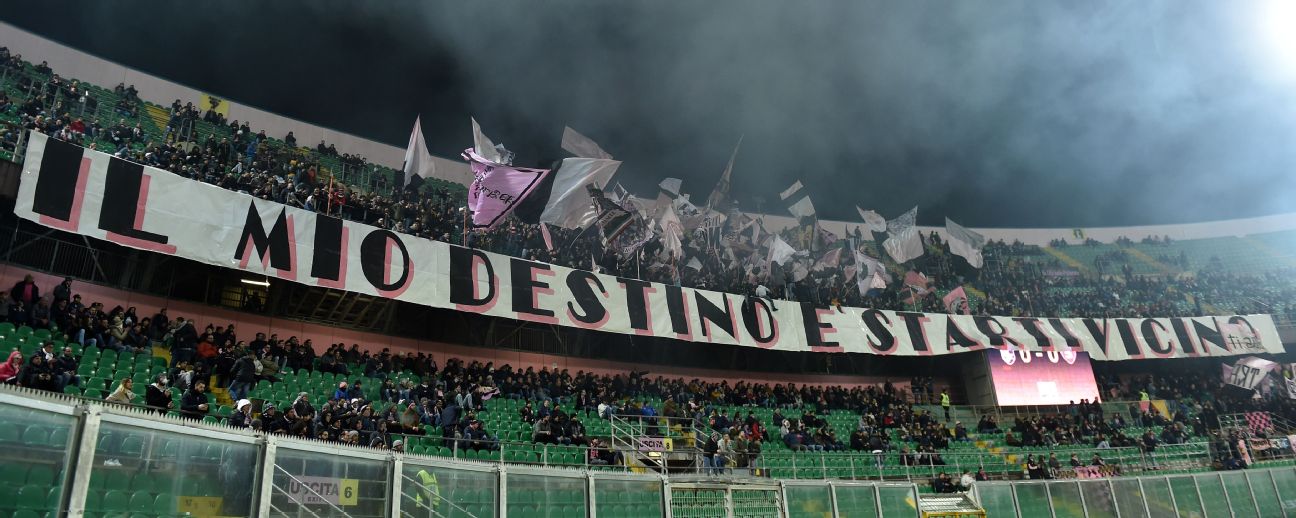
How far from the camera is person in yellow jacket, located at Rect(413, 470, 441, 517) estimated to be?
1008cm

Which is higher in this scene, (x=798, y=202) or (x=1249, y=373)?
(x=798, y=202)

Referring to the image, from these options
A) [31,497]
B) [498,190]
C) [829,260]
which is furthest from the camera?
[829,260]

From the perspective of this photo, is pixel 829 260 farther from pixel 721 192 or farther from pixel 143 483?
pixel 143 483

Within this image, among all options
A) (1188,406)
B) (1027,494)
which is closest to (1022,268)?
(1188,406)

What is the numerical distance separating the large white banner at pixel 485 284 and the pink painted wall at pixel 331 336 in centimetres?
311

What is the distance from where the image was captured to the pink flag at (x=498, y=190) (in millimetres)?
24625

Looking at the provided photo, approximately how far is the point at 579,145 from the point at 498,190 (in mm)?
4368

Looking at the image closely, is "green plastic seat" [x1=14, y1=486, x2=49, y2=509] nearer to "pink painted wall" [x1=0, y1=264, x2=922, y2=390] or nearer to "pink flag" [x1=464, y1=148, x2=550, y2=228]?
"pink painted wall" [x1=0, y1=264, x2=922, y2=390]

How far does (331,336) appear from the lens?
83.3 feet

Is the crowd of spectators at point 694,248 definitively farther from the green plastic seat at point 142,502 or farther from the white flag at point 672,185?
the green plastic seat at point 142,502

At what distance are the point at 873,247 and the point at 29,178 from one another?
41.5 metres

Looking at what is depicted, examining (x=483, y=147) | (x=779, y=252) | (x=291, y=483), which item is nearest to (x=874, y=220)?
(x=779, y=252)

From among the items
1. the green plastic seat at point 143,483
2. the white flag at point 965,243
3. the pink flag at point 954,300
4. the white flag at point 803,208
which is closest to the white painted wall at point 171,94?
the white flag at point 803,208

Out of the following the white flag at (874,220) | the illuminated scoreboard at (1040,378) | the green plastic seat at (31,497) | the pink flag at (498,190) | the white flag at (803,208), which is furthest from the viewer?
the white flag at (874,220)
